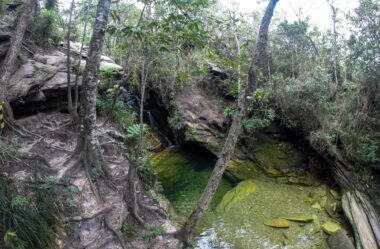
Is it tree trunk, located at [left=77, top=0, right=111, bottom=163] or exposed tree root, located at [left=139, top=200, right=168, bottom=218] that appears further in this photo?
exposed tree root, located at [left=139, top=200, right=168, bottom=218]

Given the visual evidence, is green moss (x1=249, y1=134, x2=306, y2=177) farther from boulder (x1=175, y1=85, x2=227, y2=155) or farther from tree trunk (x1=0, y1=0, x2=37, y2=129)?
tree trunk (x1=0, y1=0, x2=37, y2=129)

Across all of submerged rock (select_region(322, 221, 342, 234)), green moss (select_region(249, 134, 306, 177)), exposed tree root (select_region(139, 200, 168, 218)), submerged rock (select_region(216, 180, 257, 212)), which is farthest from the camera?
Result: green moss (select_region(249, 134, 306, 177))

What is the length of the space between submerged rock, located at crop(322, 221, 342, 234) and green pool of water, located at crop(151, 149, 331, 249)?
16 cm

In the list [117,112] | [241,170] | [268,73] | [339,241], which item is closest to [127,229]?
[117,112]

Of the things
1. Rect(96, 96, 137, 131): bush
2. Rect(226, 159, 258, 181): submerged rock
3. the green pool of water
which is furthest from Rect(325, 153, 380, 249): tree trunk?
Rect(96, 96, 137, 131): bush

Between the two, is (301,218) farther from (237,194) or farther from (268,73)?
(268,73)

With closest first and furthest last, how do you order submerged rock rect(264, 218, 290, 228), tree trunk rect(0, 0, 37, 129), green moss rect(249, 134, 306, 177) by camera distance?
tree trunk rect(0, 0, 37, 129) < submerged rock rect(264, 218, 290, 228) < green moss rect(249, 134, 306, 177)

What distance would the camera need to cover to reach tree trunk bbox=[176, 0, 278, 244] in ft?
17.4

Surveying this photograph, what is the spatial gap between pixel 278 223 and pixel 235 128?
9.60ft

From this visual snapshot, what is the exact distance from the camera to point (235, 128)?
550 centimetres

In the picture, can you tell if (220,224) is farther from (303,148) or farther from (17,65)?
(17,65)

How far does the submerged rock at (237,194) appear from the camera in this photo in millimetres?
7875

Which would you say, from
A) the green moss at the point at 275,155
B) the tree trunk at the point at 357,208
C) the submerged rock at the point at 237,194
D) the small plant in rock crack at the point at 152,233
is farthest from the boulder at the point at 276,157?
the small plant in rock crack at the point at 152,233

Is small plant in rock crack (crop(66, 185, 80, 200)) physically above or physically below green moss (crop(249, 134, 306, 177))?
below
